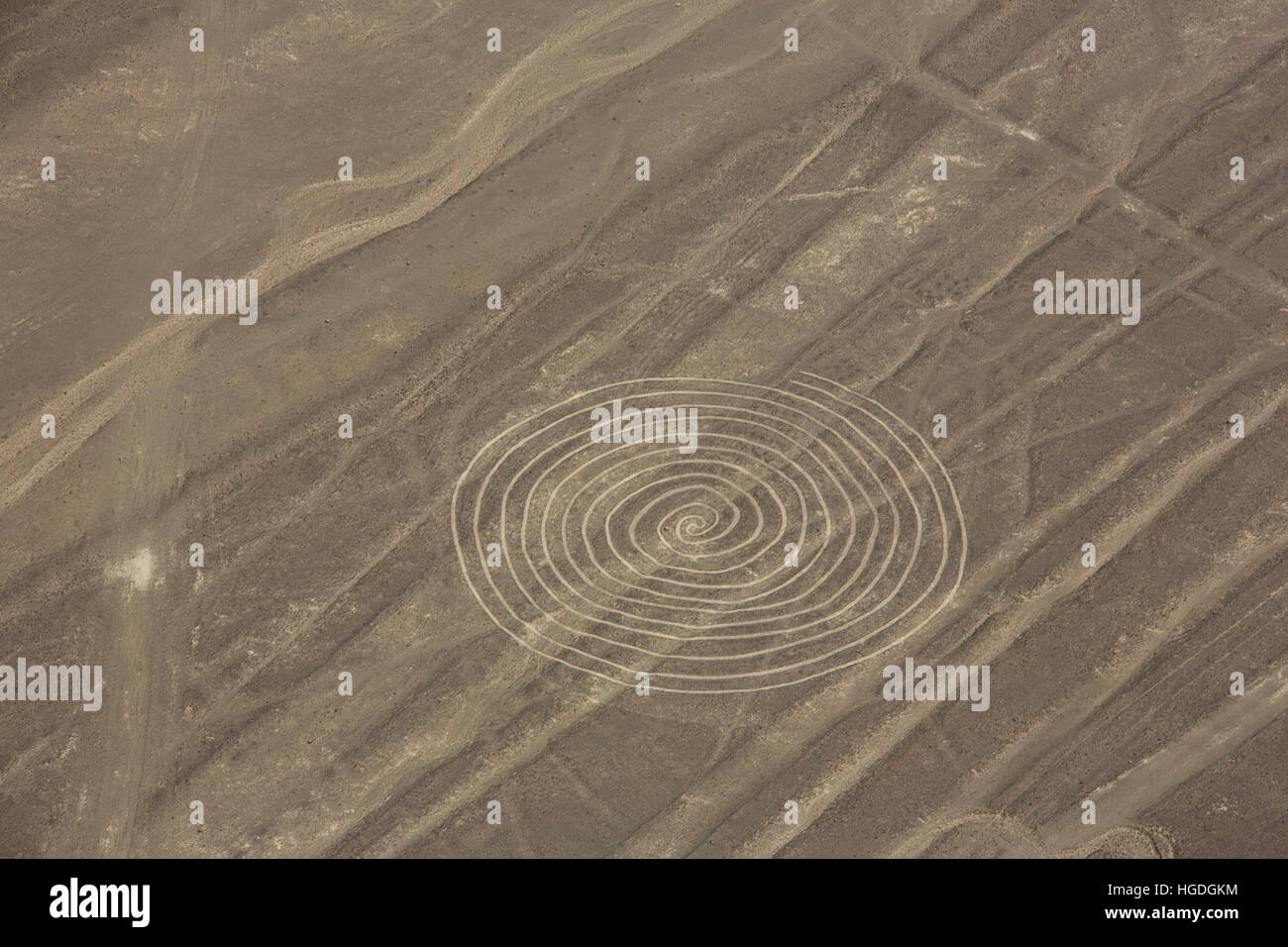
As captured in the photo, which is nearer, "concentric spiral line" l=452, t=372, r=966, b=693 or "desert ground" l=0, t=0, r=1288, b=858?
"desert ground" l=0, t=0, r=1288, b=858

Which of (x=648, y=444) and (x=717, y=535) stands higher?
(x=648, y=444)

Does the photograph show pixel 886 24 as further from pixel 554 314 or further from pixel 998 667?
pixel 998 667

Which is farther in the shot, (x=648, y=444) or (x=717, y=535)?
(x=648, y=444)

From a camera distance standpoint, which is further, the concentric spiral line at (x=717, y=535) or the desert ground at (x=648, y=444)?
the concentric spiral line at (x=717, y=535)
